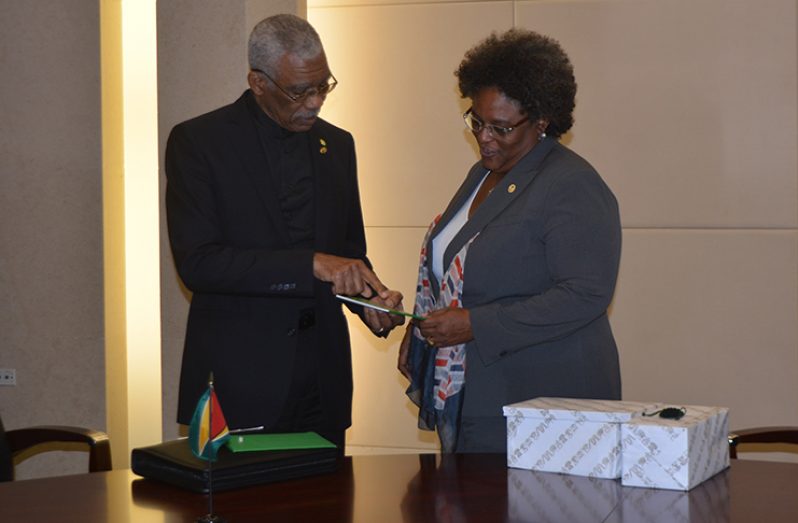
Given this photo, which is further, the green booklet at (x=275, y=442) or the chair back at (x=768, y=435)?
the chair back at (x=768, y=435)

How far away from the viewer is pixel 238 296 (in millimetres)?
3309

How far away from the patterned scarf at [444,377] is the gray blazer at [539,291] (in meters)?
0.04

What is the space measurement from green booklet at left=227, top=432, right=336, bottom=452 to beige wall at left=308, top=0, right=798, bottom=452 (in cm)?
238

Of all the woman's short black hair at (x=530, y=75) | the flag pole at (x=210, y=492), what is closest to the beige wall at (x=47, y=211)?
the woman's short black hair at (x=530, y=75)

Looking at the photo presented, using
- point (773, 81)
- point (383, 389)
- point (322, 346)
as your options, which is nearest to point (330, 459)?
point (322, 346)

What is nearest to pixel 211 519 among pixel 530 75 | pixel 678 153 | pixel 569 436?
pixel 569 436

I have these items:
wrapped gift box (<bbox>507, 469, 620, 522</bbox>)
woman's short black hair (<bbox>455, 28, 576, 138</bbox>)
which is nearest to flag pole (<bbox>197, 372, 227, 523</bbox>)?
wrapped gift box (<bbox>507, 469, 620, 522</bbox>)

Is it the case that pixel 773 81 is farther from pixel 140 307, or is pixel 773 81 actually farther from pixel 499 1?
pixel 140 307

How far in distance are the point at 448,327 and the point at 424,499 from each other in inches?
30.8

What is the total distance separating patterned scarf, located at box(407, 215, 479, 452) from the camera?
3.19m

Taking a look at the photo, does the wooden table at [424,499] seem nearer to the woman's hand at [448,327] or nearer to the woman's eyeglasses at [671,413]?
the woman's eyeglasses at [671,413]

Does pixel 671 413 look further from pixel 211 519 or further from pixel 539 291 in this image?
pixel 211 519

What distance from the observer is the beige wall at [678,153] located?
4555 mm

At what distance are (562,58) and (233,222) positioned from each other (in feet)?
3.53
